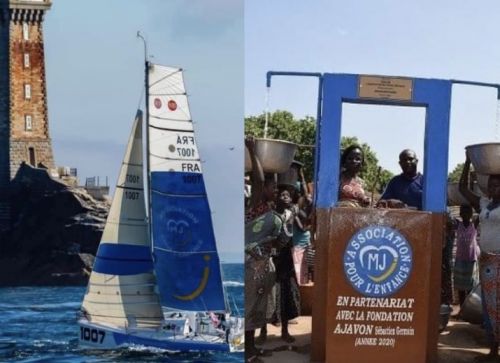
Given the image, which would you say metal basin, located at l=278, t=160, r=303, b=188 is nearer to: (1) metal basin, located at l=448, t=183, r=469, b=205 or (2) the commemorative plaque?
(2) the commemorative plaque

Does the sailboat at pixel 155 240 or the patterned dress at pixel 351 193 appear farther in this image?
the patterned dress at pixel 351 193

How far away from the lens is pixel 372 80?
5.52 m

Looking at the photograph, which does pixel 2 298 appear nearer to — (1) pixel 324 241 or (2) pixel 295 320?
(1) pixel 324 241

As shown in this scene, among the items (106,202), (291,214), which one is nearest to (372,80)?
(291,214)

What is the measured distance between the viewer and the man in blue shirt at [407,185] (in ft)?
19.6

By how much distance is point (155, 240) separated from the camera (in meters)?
5.20

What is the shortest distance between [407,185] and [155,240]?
1676mm

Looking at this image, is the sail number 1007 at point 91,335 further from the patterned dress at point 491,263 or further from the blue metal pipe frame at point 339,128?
the patterned dress at point 491,263

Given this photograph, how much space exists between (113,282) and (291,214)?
141 cm

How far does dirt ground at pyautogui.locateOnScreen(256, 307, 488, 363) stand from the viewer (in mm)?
5832

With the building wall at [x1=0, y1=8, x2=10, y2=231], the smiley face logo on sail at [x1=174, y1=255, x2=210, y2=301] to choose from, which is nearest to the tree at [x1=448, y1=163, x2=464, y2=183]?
the smiley face logo on sail at [x1=174, y1=255, x2=210, y2=301]

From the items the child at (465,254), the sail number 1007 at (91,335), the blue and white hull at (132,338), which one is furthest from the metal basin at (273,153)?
the child at (465,254)

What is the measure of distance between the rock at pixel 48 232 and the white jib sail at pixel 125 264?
0.22 ft

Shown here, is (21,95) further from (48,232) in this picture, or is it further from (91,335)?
(91,335)
